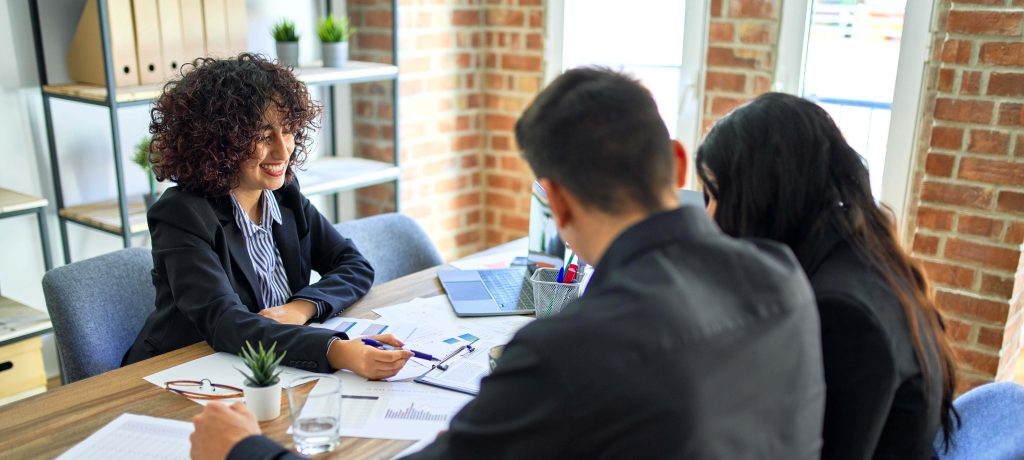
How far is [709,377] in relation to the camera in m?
0.82

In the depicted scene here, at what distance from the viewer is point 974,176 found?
8.49 feet

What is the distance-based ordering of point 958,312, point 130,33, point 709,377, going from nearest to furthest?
1. point 709,377
2. point 130,33
3. point 958,312

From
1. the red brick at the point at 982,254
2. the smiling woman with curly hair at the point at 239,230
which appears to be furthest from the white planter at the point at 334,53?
the red brick at the point at 982,254

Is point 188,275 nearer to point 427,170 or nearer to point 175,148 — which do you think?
point 175,148

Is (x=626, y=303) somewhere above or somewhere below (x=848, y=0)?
below

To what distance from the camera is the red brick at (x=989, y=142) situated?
8.26 feet

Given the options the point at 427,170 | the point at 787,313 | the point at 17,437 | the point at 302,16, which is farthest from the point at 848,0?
the point at 17,437

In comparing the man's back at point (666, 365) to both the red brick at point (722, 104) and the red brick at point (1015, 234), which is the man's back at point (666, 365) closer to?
the red brick at point (1015, 234)

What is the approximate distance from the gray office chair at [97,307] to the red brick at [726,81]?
6.73 ft

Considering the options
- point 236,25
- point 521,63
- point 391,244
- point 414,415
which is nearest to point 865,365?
point 414,415

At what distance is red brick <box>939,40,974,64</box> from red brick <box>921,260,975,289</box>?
2.11ft

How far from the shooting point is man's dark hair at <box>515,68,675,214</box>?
929 millimetres

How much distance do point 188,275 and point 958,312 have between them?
7.67 feet

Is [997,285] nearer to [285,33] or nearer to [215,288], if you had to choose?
[215,288]
